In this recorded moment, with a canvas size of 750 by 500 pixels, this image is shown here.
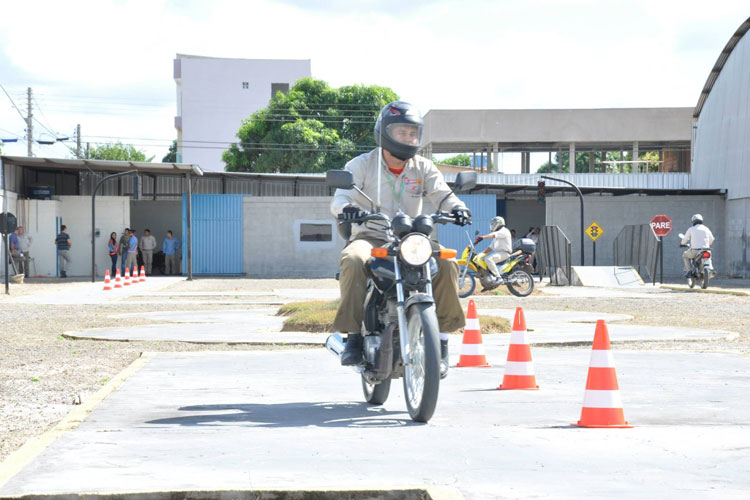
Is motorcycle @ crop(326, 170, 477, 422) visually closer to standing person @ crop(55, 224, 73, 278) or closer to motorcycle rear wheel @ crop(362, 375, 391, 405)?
motorcycle rear wheel @ crop(362, 375, 391, 405)

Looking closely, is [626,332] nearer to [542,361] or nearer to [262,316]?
[542,361]

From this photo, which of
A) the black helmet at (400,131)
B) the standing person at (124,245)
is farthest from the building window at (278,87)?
the black helmet at (400,131)

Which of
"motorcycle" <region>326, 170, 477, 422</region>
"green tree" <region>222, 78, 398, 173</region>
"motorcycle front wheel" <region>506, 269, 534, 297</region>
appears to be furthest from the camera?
"green tree" <region>222, 78, 398, 173</region>

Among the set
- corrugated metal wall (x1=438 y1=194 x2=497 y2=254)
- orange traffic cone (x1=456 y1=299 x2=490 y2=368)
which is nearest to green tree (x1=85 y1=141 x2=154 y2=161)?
corrugated metal wall (x1=438 y1=194 x2=497 y2=254)

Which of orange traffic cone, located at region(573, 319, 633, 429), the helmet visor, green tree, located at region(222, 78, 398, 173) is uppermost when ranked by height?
green tree, located at region(222, 78, 398, 173)

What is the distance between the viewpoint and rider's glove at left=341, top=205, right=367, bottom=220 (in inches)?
266

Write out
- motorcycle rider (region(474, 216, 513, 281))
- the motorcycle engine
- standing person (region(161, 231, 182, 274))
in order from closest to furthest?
the motorcycle engine → motorcycle rider (region(474, 216, 513, 281)) → standing person (region(161, 231, 182, 274))

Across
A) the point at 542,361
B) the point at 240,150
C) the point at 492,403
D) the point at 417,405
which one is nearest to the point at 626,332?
the point at 542,361

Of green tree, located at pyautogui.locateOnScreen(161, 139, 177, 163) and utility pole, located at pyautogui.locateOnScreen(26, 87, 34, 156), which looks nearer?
utility pole, located at pyautogui.locateOnScreen(26, 87, 34, 156)

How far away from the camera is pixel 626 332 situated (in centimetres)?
1354

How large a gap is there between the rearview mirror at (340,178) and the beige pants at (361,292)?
1.50ft

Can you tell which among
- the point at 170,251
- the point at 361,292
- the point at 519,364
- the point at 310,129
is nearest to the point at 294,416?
the point at 361,292

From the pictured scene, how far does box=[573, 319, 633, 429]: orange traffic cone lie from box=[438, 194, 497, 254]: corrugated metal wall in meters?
32.6

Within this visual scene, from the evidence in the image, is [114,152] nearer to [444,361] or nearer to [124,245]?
[124,245]
